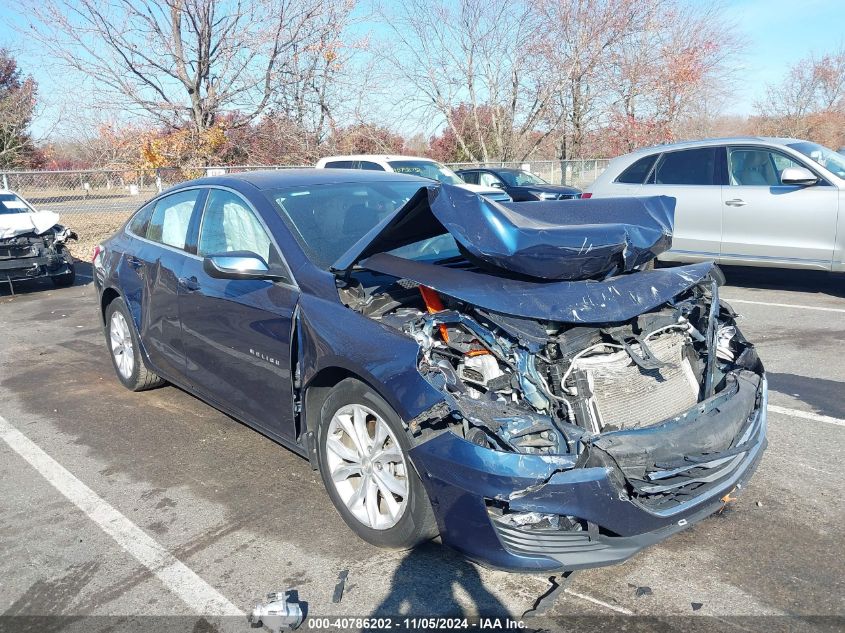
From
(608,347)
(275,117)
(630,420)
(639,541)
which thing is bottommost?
(639,541)

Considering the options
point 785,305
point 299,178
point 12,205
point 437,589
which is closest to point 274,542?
point 437,589

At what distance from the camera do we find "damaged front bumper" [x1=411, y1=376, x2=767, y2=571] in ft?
8.34

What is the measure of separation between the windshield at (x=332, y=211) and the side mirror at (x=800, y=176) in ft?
17.4

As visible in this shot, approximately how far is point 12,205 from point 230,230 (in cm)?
927

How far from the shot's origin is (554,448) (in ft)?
8.67

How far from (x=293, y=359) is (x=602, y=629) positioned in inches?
73.5

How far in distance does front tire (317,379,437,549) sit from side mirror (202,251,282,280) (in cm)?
79

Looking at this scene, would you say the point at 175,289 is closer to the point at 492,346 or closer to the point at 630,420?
the point at 492,346

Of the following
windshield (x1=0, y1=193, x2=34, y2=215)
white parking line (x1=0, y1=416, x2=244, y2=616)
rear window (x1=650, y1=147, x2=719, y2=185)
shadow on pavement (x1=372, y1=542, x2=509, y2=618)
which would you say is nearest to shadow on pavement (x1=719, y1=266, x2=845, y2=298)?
rear window (x1=650, y1=147, x2=719, y2=185)

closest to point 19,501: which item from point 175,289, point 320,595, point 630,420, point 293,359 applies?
point 175,289

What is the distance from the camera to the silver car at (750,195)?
7.82m

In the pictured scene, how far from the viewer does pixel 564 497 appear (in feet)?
8.32

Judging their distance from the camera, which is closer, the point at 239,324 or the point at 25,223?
the point at 239,324

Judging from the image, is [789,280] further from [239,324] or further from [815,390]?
[239,324]
